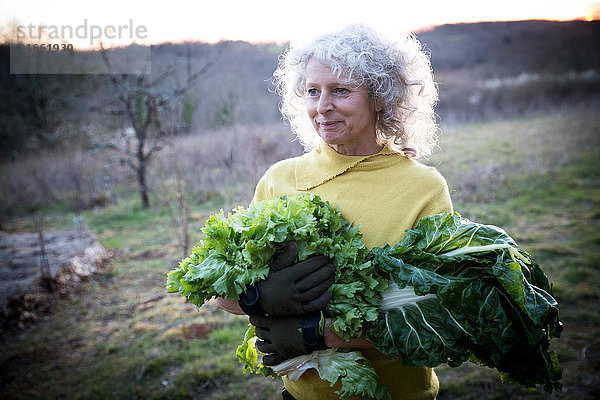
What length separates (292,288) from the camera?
196 cm

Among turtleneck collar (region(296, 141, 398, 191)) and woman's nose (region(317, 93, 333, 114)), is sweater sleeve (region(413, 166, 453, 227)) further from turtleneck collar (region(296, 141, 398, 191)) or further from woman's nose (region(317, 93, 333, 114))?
woman's nose (region(317, 93, 333, 114))

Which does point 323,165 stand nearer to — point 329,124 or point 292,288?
point 329,124

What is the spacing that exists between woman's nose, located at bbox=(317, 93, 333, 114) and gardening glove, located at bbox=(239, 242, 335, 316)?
836 millimetres

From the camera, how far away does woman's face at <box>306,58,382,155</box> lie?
2314 mm

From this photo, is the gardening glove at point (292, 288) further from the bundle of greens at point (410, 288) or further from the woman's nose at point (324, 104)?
the woman's nose at point (324, 104)

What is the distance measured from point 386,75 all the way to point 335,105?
0.37 metres

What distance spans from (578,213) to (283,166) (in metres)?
8.79

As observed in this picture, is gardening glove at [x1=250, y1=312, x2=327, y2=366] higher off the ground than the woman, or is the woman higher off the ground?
the woman

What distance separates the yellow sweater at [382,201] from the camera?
90.8 inches

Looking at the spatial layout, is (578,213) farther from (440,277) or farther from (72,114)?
(72,114)

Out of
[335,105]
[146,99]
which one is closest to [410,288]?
[335,105]

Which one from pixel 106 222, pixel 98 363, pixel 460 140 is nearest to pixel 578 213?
pixel 460 140

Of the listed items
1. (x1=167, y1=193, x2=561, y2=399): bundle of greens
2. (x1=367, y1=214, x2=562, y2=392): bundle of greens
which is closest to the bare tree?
(x1=167, y1=193, x2=561, y2=399): bundle of greens

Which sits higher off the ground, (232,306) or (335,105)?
(335,105)
